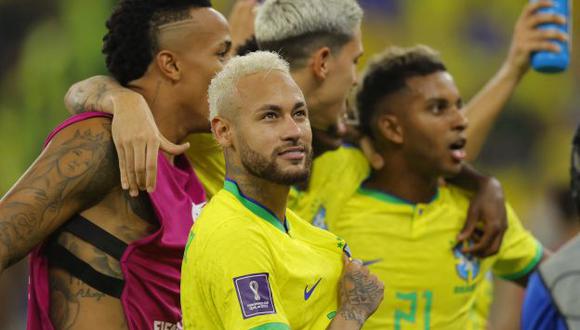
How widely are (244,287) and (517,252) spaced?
→ 206 cm

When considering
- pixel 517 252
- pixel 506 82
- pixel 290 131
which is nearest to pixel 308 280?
pixel 290 131

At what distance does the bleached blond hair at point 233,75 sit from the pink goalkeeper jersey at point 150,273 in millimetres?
536

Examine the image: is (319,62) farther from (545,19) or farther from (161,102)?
(545,19)

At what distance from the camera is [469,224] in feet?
14.9

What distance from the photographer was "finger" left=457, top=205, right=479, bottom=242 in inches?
177

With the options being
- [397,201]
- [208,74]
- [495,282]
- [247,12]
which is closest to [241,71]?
[208,74]

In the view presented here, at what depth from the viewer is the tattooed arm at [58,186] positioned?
3459 mm

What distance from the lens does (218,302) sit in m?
2.98

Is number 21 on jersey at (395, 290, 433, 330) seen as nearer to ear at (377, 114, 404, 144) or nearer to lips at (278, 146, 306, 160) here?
ear at (377, 114, 404, 144)

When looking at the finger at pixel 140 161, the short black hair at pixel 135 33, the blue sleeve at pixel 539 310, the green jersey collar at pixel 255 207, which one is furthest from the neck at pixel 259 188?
the blue sleeve at pixel 539 310

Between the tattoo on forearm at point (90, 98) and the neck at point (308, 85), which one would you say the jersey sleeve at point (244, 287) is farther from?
the neck at point (308, 85)

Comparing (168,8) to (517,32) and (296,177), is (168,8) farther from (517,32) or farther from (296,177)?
(517,32)

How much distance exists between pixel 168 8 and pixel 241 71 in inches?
30.5

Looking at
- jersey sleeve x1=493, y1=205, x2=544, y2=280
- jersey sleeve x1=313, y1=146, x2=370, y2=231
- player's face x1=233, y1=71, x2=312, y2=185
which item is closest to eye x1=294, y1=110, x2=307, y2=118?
player's face x1=233, y1=71, x2=312, y2=185
